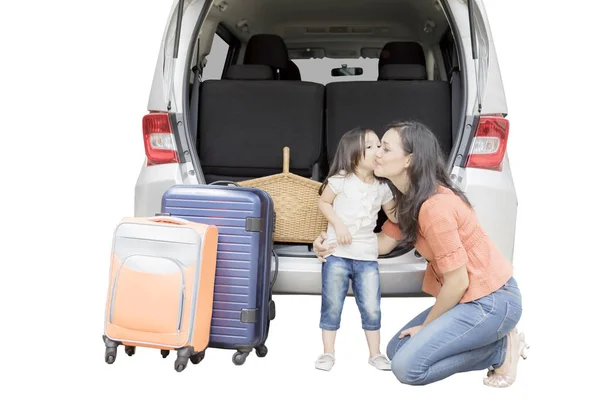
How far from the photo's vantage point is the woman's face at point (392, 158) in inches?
136

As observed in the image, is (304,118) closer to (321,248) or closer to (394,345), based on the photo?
(321,248)

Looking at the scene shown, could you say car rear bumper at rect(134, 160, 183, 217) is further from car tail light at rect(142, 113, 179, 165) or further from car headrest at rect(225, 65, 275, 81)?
car headrest at rect(225, 65, 275, 81)

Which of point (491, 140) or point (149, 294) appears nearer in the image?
point (149, 294)

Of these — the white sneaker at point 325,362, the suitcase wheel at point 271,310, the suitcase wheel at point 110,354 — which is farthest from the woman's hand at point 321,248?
the suitcase wheel at point 110,354

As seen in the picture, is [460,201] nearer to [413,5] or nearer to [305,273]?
[305,273]

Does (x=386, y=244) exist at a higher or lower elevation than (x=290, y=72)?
lower

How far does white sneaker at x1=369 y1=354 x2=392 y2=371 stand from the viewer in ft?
11.9

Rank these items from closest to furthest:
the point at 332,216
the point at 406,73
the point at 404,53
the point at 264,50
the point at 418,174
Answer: the point at 418,174 → the point at 332,216 → the point at 406,73 → the point at 404,53 → the point at 264,50

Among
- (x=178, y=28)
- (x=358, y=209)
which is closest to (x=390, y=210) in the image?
(x=358, y=209)

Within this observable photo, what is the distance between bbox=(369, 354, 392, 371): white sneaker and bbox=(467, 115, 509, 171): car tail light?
0.99m

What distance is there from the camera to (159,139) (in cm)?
383

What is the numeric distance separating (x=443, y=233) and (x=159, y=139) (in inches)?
56.6

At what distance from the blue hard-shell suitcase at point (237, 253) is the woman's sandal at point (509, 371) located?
1.04m

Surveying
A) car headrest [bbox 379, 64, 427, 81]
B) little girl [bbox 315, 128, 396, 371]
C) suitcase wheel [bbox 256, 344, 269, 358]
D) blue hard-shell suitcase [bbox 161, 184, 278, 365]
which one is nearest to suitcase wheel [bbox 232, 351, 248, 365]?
blue hard-shell suitcase [bbox 161, 184, 278, 365]
